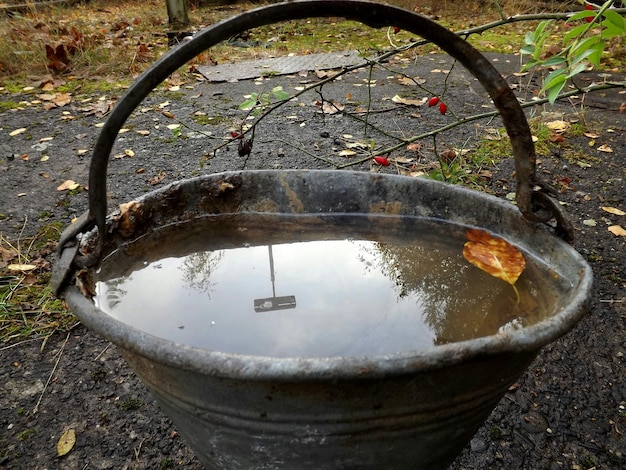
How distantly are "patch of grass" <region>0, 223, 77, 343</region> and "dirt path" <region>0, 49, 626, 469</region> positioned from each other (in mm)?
79

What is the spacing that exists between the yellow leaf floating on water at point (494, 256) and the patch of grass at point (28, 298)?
164 centimetres

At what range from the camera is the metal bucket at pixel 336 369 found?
83cm

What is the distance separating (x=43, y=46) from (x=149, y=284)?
4778 millimetres

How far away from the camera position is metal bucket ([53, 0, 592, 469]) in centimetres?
83

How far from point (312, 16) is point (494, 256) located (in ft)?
2.57

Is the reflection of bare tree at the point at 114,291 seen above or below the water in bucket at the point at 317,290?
above

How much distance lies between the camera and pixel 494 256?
141 cm

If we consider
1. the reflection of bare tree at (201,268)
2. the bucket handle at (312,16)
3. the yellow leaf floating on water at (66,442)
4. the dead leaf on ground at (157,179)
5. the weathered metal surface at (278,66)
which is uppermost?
the bucket handle at (312,16)

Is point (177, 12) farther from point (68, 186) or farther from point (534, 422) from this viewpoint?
point (534, 422)

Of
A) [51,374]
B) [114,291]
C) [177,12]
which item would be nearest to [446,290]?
[114,291]

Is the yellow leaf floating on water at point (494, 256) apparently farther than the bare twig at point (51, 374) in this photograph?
No

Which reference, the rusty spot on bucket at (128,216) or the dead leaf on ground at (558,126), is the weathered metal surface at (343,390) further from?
the dead leaf on ground at (558,126)

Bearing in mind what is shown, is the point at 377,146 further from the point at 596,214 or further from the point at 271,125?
the point at 596,214

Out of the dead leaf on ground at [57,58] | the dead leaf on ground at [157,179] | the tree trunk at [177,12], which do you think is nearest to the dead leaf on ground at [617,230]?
the dead leaf on ground at [157,179]
